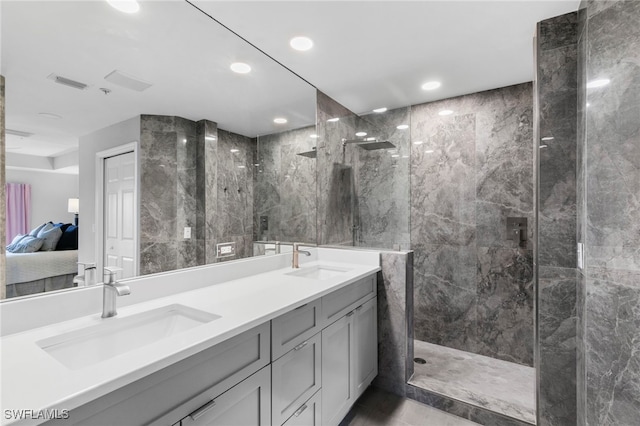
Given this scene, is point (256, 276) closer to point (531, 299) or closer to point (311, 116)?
point (311, 116)

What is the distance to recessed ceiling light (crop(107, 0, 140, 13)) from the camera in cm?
127

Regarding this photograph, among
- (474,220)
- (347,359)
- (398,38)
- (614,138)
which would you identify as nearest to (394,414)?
(347,359)

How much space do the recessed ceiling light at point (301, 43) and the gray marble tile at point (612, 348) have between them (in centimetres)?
202

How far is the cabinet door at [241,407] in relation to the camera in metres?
0.97

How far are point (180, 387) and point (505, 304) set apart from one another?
274cm

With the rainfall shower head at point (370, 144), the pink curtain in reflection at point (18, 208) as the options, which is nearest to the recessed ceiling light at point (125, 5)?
the pink curtain in reflection at point (18, 208)

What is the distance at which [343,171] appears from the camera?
2857 mm

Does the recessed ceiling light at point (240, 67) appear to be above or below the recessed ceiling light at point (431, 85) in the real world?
below

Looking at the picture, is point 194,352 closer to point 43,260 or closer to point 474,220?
point 43,260

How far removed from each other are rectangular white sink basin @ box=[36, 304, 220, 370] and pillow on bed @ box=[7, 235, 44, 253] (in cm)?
37

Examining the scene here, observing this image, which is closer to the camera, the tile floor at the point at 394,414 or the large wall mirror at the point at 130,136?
the large wall mirror at the point at 130,136

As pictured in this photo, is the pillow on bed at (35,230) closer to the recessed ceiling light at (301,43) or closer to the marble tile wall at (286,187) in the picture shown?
the marble tile wall at (286,187)

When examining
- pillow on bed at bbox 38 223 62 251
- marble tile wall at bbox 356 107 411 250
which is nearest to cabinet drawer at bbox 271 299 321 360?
pillow on bed at bbox 38 223 62 251

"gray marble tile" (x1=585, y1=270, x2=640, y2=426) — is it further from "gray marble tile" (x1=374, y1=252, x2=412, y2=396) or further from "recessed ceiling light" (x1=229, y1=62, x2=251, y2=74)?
"recessed ceiling light" (x1=229, y1=62, x2=251, y2=74)
